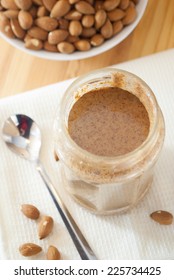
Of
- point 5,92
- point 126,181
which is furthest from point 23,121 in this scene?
point 126,181

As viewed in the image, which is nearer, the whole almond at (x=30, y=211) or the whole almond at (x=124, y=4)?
the whole almond at (x=30, y=211)

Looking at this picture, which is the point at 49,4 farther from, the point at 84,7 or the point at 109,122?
the point at 109,122

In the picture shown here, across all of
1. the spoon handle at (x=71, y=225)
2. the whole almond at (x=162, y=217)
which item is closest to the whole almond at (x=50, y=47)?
the spoon handle at (x=71, y=225)

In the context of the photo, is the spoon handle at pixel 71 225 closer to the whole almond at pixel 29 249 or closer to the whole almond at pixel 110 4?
the whole almond at pixel 29 249

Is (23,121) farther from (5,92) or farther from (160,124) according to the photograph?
(160,124)

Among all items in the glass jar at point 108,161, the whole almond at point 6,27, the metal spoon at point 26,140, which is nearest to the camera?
the glass jar at point 108,161

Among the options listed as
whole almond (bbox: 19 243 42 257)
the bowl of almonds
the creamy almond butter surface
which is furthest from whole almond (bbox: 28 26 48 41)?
whole almond (bbox: 19 243 42 257)

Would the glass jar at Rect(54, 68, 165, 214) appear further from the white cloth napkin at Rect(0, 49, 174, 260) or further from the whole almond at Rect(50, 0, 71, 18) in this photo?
the whole almond at Rect(50, 0, 71, 18)
